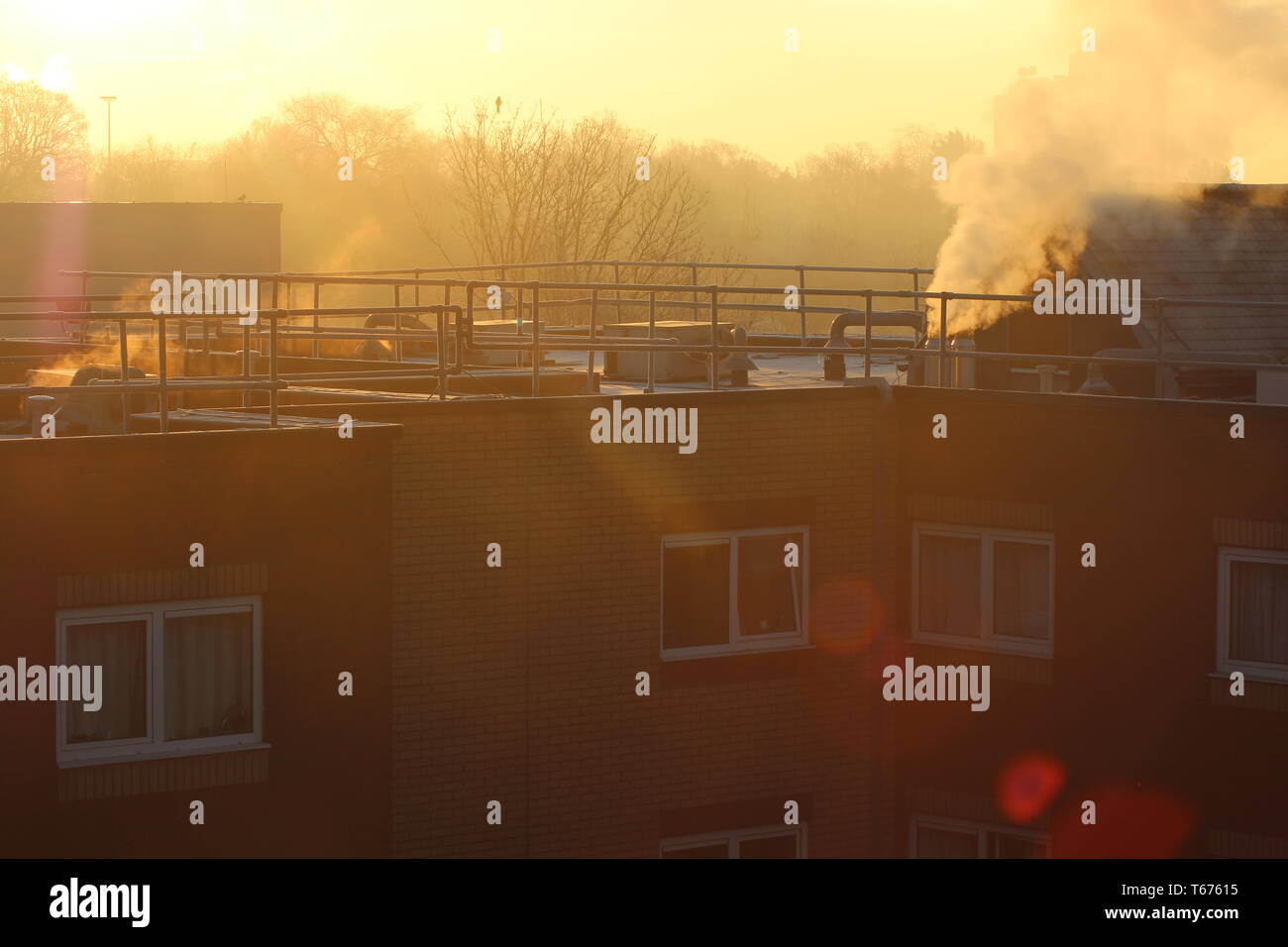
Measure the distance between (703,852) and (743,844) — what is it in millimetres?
390

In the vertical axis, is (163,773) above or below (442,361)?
below

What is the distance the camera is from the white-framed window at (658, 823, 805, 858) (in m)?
14.4

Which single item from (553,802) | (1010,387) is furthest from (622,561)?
(1010,387)

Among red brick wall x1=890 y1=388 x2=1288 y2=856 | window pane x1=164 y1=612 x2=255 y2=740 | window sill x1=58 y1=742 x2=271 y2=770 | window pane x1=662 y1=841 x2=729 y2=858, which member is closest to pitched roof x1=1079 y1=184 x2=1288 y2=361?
red brick wall x1=890 y1=388 x2=1288 y2=856

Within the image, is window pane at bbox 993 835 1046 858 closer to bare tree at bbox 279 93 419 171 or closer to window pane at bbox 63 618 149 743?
window pane at bbox 63 618 149 743

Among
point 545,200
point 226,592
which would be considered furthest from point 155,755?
point 545,200

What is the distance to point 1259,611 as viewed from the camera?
43.8 ft

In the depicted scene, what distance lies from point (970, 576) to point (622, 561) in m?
3.19

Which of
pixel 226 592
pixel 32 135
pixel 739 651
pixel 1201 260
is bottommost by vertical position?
pixel 739 651

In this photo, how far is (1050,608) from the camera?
14.2 metres

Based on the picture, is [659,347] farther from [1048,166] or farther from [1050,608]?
[1048,166]

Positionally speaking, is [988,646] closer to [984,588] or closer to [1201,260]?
[984,588]

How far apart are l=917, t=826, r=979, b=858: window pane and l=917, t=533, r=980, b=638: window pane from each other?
5.96 feet

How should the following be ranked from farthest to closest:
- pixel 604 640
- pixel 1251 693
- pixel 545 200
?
pixel 545 200 < pixel 604 640 < pixel 1251 693
